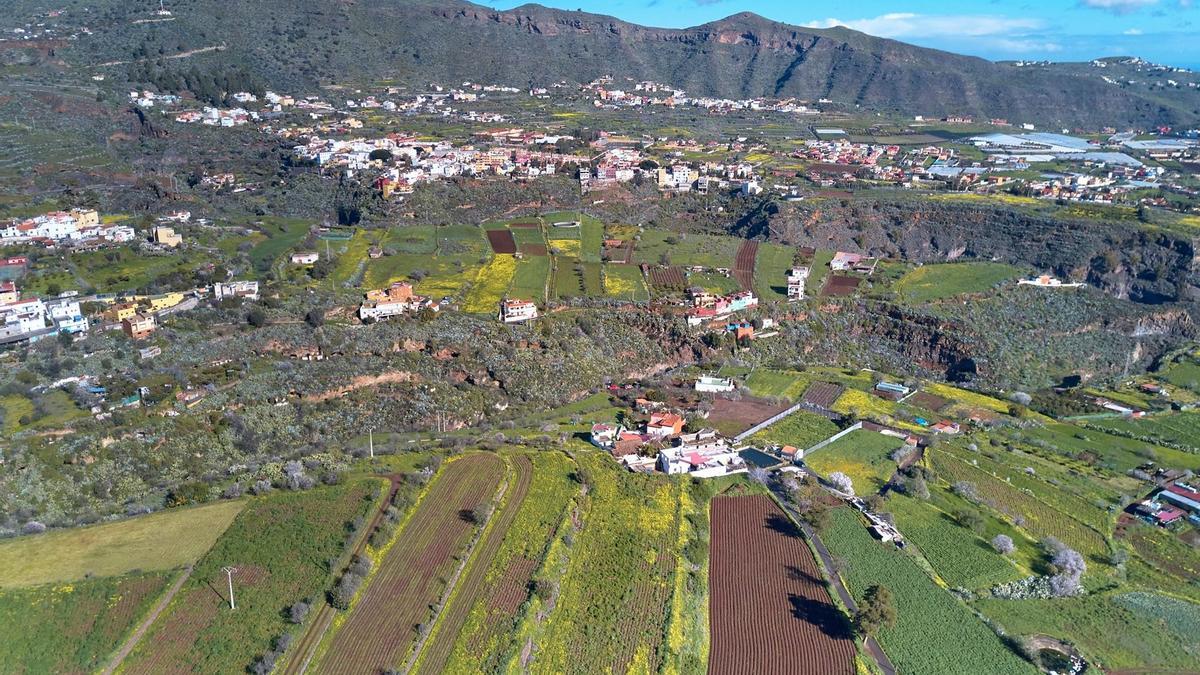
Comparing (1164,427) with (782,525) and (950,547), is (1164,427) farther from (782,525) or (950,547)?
(782,525)

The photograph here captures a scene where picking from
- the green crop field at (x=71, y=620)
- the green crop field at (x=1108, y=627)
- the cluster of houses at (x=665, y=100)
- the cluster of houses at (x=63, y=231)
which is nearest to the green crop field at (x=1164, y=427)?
the green crop field at (x=1108, y=627)

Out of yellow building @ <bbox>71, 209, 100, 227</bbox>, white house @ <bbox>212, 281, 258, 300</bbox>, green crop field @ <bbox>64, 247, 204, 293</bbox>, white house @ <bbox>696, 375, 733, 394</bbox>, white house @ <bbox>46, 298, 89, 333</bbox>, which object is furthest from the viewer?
yellow building @ <bbox>71, 209, 100, 227</bbox>

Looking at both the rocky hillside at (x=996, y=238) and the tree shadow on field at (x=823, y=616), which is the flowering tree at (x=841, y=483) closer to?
the tree shadow on field at (x=823, y=616)

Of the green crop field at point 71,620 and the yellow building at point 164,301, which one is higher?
the yellow building at point 164,301

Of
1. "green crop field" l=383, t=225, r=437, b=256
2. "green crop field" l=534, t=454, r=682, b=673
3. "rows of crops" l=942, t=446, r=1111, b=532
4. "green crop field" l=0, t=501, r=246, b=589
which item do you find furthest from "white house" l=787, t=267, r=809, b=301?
"green crop field" l=0, t=501, r=246, b=589

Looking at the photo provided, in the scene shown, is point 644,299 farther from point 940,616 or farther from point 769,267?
point 940,616

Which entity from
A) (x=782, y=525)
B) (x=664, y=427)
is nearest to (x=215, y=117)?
(x=664, y=427)

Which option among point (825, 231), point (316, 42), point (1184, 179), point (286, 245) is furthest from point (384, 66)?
point (1184, 179)

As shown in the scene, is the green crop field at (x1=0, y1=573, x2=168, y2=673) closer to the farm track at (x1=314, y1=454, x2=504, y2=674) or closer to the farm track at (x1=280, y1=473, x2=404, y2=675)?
the farm track at (x1=280, y1=473, x2=404, y2=675)
